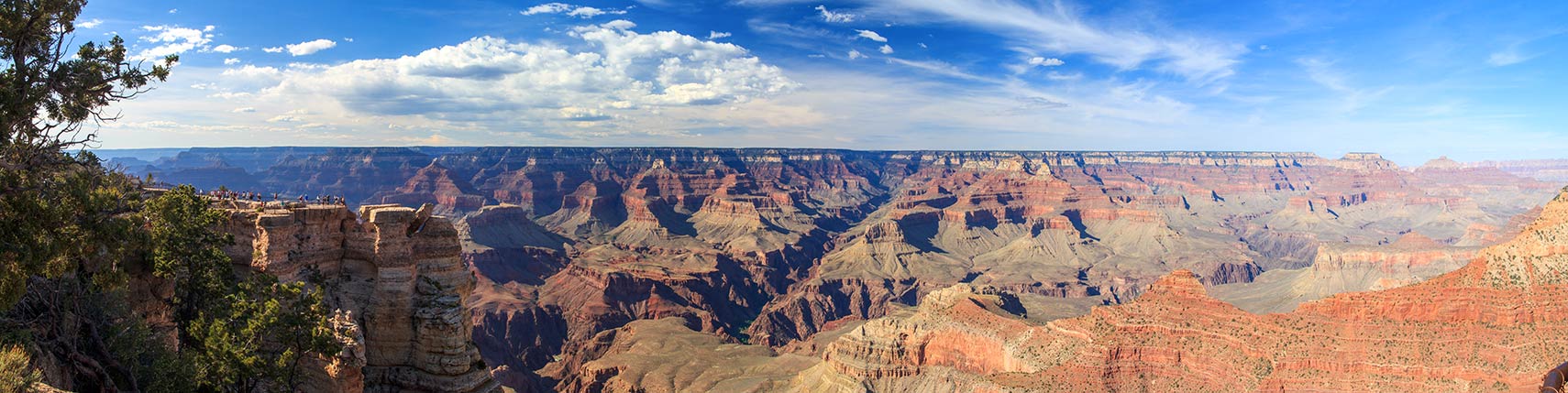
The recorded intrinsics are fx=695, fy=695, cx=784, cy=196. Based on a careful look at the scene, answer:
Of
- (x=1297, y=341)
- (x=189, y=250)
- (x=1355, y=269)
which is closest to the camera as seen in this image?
(x=189, y=250)

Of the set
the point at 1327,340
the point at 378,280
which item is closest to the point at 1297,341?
the point at 1327,340

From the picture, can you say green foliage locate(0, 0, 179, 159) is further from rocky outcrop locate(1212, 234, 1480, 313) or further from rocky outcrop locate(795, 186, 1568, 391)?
rocky outcrop locate(1212, 234, 1480, 313)

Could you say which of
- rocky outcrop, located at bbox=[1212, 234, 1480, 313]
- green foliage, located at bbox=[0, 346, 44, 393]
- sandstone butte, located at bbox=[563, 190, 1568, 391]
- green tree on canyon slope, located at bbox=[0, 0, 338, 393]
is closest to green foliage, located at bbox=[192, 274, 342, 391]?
green tree on canyon slope, located at bbox=[0, 0, 338, 393]

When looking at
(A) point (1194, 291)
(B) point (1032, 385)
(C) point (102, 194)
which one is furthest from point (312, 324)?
(A) point (1194, 291)

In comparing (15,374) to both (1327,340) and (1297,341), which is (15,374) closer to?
(1297,341)

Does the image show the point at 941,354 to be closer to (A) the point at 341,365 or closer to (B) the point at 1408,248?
(A) the point at 341,365

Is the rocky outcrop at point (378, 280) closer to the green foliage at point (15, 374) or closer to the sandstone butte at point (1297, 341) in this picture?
the green foliage at point (15, 374)
